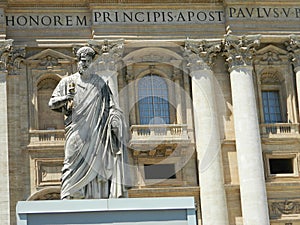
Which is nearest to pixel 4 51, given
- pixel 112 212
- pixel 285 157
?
pixel 285 157

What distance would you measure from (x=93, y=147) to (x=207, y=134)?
16456 mm

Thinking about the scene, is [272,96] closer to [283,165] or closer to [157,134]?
[283,165]

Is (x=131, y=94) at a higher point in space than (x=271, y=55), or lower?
lower

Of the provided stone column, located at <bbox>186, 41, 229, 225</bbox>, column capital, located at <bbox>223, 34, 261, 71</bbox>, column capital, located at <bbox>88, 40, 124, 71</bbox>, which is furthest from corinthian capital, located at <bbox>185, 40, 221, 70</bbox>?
column capital, located at <bbox>88, 40, 124, 71</bbox>

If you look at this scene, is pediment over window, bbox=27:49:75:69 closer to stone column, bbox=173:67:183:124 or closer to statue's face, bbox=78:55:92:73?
stone column, bbox=173:67:183:124

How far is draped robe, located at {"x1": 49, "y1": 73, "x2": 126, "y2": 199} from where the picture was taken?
13.5 meters

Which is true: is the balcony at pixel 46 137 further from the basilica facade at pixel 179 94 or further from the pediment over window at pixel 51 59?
the pediment over window at pixel 51 59

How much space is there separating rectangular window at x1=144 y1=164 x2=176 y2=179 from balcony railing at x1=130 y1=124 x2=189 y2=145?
1.02 m

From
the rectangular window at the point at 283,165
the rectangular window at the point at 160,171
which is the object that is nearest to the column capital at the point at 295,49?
the rectangular window at the point at 283,165

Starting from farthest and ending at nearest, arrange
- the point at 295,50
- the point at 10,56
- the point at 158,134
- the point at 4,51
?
the point at 295,50 → the point at 158,134 → the point at 10,56 → the point at 4,51

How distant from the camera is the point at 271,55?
104 ft

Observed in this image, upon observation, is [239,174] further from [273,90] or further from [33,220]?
[33,220]

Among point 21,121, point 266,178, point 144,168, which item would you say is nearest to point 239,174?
point 266,178

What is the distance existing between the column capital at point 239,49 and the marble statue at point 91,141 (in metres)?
17.0
